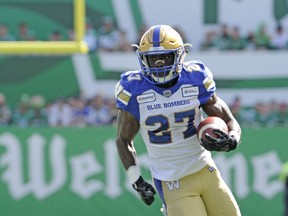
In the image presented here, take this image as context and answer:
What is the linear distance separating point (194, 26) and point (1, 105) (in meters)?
4.49

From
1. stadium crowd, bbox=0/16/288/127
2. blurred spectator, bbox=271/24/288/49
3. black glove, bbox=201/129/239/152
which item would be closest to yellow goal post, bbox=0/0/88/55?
black glove, bbox=201/129/239/152

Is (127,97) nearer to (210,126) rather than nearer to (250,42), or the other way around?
(210,126)

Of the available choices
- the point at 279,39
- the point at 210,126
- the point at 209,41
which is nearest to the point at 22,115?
the point at 209,41

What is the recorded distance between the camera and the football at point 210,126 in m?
5.01

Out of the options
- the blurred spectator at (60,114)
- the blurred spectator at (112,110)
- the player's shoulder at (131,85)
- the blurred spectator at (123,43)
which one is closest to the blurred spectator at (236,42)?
the blurred spectator at (123,43)

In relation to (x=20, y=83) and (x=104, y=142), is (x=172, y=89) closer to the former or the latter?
(x=104, y=142)

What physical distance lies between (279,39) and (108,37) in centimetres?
296

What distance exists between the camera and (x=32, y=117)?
11883 mm

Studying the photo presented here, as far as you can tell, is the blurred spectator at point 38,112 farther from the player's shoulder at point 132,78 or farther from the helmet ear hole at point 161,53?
the helmet ear hole at point 161,53

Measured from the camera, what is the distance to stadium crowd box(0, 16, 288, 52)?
13.6 metres

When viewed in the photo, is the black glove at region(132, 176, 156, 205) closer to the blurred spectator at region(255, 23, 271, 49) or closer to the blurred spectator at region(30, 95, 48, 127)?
the blurred spectator at region(30, 95, 48, 127)

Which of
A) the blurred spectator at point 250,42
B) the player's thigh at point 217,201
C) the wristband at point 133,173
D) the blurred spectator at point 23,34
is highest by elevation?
the wristband at point 133,173

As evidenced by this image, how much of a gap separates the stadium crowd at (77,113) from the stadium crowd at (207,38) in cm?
135

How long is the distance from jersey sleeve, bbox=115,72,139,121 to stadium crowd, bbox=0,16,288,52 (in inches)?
324
